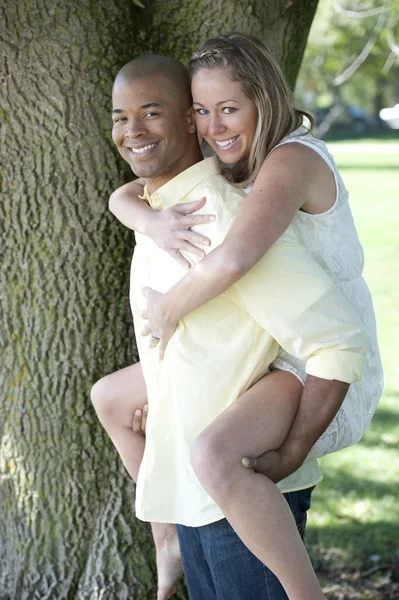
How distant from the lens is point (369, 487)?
5102mm

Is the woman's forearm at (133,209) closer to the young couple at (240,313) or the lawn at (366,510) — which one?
the young couple at (240,313)

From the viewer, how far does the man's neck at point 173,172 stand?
261cm

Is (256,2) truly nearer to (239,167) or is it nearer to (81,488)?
(239,167)

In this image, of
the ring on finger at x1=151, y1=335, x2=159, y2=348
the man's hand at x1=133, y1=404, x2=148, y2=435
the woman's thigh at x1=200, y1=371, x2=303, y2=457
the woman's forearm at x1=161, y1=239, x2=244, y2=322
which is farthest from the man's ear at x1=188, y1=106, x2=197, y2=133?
the man's hand at x1=133, y1=404, x2=148, y2=435

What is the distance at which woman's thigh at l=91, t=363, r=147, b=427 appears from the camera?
9.22 feet

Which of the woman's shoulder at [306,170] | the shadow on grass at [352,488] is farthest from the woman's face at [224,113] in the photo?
the shadow on grass at [352,488]

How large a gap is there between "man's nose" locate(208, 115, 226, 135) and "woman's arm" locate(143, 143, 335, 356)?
17 cm

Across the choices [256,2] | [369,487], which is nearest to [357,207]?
[369,487]

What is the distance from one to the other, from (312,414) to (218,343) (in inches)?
12.9

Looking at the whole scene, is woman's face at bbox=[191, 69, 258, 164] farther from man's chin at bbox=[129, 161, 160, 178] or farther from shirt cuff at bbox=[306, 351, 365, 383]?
shirt cuff at bbox=[306, 351, 365, 383]

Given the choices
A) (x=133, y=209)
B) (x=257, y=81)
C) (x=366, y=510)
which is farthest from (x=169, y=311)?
(x=366, y=510)

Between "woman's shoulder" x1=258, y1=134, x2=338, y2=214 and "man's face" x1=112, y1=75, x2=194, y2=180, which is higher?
"man's face" x1=112, y1=75, x2=194, y2=180

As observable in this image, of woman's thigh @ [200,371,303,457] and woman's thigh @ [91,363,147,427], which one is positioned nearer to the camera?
woman's thigh @ [200,371,303,457]

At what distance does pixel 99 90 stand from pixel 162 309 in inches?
44.1
